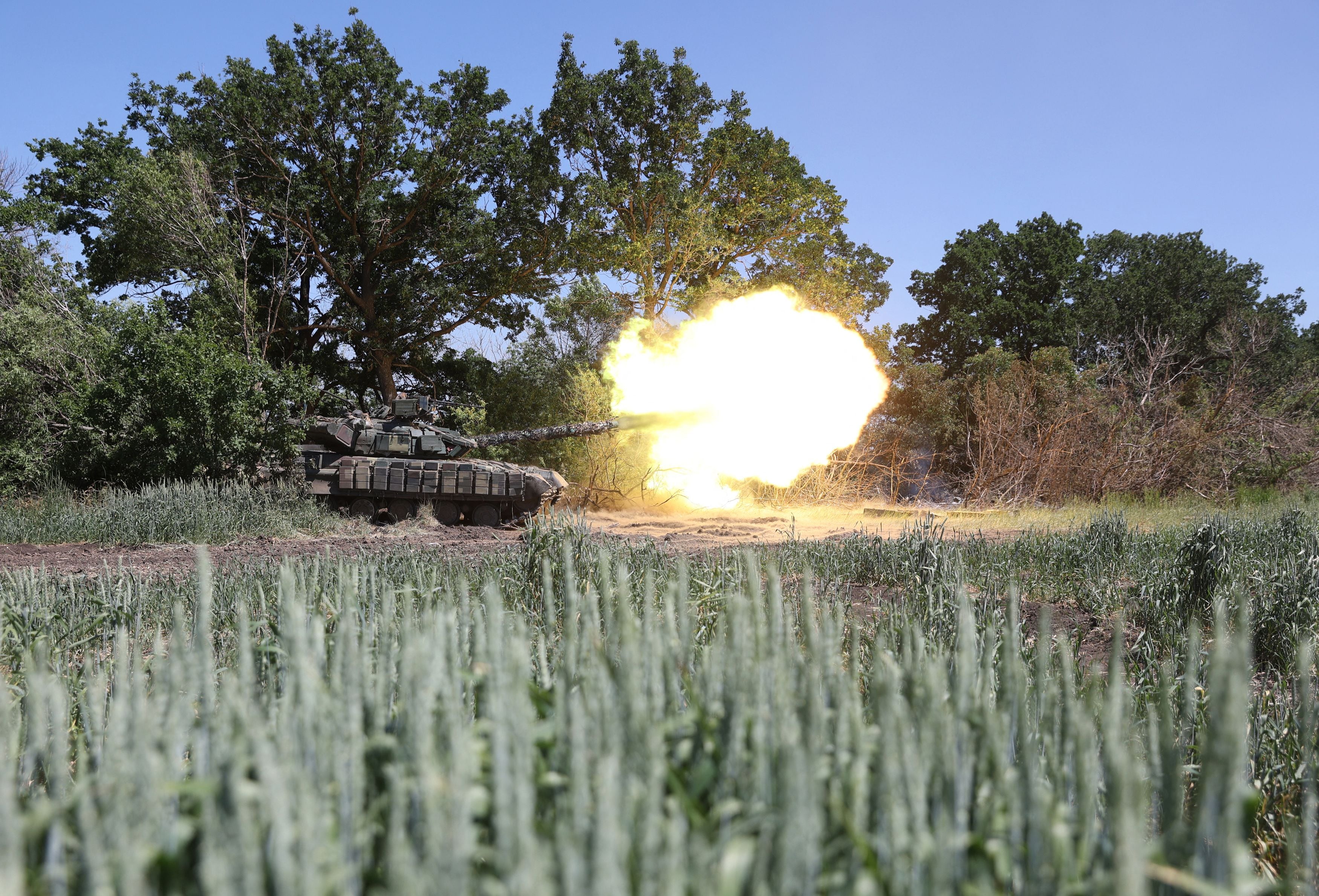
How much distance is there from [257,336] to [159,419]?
6.36m

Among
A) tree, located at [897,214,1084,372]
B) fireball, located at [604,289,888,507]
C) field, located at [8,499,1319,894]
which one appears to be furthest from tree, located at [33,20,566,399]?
field, located at [8,499,1319,894]

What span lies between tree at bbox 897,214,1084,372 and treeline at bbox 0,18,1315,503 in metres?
5.25

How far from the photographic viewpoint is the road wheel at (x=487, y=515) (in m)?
15.7

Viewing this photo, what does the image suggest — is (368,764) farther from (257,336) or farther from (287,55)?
(287,55)

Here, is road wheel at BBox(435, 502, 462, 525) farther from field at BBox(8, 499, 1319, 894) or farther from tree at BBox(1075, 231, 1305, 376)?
tree at BBox(1075, 231, 1305, 376)

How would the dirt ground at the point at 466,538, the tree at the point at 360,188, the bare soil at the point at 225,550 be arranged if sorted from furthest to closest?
the tree at the point at 360,188
the dirt ground at the point at 466,538
the bare soil at the point at 225,550

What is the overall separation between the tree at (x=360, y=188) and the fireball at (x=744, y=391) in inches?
252

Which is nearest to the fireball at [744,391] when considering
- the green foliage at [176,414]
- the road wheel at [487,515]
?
the road wheel at [487,515]

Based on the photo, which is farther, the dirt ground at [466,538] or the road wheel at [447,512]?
the road wheel at [447,512]

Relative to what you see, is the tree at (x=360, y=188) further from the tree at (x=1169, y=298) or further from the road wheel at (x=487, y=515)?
the tree at (x=1169, y=298)

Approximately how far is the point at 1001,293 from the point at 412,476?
1128 inches

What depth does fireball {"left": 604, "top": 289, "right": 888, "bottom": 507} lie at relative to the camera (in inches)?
622

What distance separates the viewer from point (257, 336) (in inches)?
904

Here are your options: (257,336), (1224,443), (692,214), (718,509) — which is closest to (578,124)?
(692,214)
